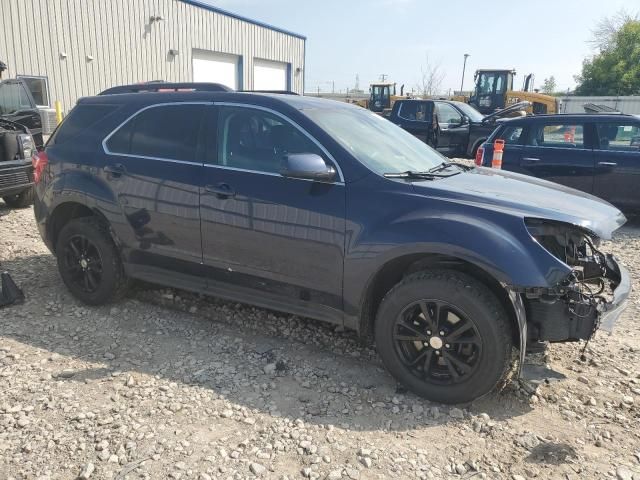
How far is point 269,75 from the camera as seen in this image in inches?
1101

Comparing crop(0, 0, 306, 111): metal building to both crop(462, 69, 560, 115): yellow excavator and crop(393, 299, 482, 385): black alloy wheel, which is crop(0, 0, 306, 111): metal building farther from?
crop(393, 299, 482, 385): black alloy wheel

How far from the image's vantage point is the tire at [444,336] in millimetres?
2924

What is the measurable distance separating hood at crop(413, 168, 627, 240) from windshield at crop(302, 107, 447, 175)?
0.32 meters

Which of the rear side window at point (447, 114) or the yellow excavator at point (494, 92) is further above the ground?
the yellow excavator at point (494, 92)

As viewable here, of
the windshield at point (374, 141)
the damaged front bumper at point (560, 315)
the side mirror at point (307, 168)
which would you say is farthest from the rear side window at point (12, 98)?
the damaged front bumper at point (560, 315)

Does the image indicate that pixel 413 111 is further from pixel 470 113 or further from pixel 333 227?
pixel 333 227

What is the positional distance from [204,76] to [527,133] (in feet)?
60.8

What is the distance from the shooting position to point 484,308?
2.90 m

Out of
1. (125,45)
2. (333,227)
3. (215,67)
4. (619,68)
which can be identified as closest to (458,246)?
(333,227)

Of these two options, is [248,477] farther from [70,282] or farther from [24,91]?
[24,91]

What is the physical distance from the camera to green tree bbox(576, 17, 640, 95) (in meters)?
40.5

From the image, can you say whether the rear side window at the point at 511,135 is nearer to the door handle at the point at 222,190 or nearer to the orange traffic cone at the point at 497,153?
the orange traffic cone at the point at 497,153

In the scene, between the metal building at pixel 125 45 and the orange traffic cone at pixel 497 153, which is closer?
the orange traffic cone at pixel 497 153

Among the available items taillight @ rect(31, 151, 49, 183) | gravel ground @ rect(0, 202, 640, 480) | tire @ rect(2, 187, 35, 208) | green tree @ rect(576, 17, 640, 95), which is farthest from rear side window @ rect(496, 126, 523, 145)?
green tree @ rect(576, 17, 640, 95)
